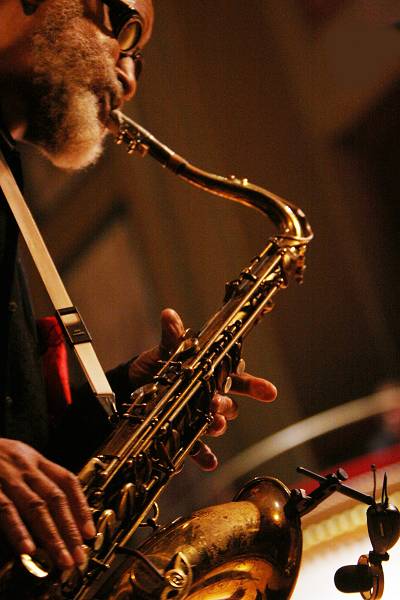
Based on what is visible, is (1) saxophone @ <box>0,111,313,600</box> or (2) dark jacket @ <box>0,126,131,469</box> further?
(2) dark jacket @ <box>0,126,131,469</box>

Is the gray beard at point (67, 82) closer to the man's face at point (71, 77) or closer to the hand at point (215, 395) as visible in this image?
the man's face at point (71, 77)

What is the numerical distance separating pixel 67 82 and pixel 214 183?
394 mm

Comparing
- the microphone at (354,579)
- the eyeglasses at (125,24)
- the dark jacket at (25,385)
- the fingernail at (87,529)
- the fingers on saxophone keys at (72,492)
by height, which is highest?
the eyeglasses at (125,24)

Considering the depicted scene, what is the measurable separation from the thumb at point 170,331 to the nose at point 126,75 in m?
0.51

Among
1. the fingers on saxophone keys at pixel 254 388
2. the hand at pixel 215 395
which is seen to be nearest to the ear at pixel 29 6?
the hand at pixel 215 395

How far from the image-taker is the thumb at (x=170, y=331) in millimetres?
1403

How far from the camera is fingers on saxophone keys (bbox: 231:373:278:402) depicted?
56.5 inches

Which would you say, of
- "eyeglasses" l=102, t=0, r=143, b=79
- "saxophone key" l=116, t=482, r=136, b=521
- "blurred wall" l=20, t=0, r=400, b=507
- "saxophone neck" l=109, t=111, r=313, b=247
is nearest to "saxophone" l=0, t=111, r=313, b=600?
"saxophone key" l=116, t=482, r=136, b=521

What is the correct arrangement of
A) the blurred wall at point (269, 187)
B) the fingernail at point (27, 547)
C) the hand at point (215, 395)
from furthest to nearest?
the blurred wall at point (269, 187) < the hand at point (215, 395) < the fingernail at point (27, 547)

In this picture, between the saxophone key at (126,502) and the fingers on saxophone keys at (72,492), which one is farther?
the saxophone key at (126,502)

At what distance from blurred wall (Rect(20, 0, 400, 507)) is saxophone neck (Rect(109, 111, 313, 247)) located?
672 millimetres

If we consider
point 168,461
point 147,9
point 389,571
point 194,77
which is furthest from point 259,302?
point 194,77

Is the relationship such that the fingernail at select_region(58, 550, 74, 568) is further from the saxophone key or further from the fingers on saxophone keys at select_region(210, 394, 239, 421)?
the fingers on saxophone keys at select_region(210, 394, 239, 421)

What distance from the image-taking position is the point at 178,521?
114 cm
